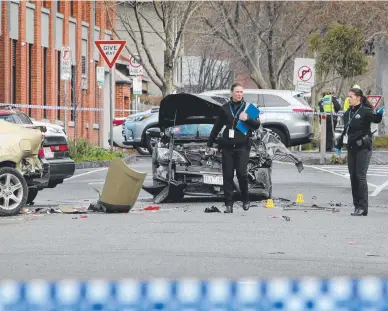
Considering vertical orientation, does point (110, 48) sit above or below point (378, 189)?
above

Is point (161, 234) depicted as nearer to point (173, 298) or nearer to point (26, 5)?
point (173, 298)

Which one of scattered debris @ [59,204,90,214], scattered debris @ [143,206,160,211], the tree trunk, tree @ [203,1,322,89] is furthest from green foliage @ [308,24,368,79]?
scattered debris @ [59,204,90,214]

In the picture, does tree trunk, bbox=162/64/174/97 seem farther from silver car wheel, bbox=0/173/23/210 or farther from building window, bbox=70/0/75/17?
silver car wheel, bbox=0/173/23/210

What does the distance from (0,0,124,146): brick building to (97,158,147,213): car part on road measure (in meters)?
20.2

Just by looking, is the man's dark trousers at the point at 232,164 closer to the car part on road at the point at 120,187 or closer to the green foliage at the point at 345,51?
the car part on road at the point at 120,187

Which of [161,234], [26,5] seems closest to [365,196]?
[161,234]

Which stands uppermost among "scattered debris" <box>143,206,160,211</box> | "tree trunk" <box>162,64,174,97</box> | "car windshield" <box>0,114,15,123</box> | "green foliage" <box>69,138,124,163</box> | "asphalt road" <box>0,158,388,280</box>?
"tree trunk" <box>162,64,174,97</box>

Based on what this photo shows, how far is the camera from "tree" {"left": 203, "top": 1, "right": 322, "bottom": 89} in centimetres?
5084

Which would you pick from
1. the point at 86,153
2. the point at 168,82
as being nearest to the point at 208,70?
the point at 168,82

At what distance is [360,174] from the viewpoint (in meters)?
16.4

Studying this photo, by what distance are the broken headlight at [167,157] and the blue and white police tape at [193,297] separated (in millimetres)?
12738

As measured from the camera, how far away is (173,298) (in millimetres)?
5762

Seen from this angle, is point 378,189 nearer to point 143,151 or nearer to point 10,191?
point 10,191

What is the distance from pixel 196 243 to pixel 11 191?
4.71 metres
